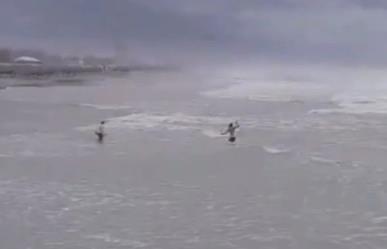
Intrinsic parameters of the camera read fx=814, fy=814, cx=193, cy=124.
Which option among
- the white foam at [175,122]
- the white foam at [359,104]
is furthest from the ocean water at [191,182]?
the white foam at [359,104]

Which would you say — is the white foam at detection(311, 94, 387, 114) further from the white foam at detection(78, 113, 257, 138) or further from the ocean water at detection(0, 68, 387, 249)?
the white foam at detection(78, 113, 257, 138)

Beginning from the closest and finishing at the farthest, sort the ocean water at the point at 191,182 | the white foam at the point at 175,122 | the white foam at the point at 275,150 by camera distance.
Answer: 1. the ocean water at the point at 191,182
2. the white foam at the point at 275,150
3. the white foam at the point at 175,122

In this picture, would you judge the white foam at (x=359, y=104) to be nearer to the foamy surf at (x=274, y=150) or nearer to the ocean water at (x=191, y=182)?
the ocean water at (x=191, y=182)

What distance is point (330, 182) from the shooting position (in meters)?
25.2

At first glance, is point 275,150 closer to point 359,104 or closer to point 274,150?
point 274,150

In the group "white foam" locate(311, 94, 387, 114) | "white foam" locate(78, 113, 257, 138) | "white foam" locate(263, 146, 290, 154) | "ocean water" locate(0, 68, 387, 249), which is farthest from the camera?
"white foam" locate(311, 94, 387, 114)

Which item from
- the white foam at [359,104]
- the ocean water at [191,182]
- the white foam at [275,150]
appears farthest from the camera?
the white foam at [359,104]

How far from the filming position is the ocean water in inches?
738

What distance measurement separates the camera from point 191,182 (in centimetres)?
2509

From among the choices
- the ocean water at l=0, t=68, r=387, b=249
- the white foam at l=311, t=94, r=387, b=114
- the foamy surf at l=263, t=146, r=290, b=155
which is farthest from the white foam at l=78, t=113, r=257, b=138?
the white foam at l=311, t=94, r=387, b=114

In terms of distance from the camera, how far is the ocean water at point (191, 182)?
738 inches

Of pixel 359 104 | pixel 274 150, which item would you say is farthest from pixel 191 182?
pixel 359 104

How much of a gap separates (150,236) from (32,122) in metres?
26.3

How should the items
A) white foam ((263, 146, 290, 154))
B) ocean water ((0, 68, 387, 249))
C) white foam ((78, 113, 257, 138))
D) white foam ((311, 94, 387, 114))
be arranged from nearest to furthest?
ocean water ((0, 68, 387, 249)) < white foam ((263, 146, 290, 154)) < white foam ((78, 113, 257, 138)) < white foam ((311, 94, 387, 114))
